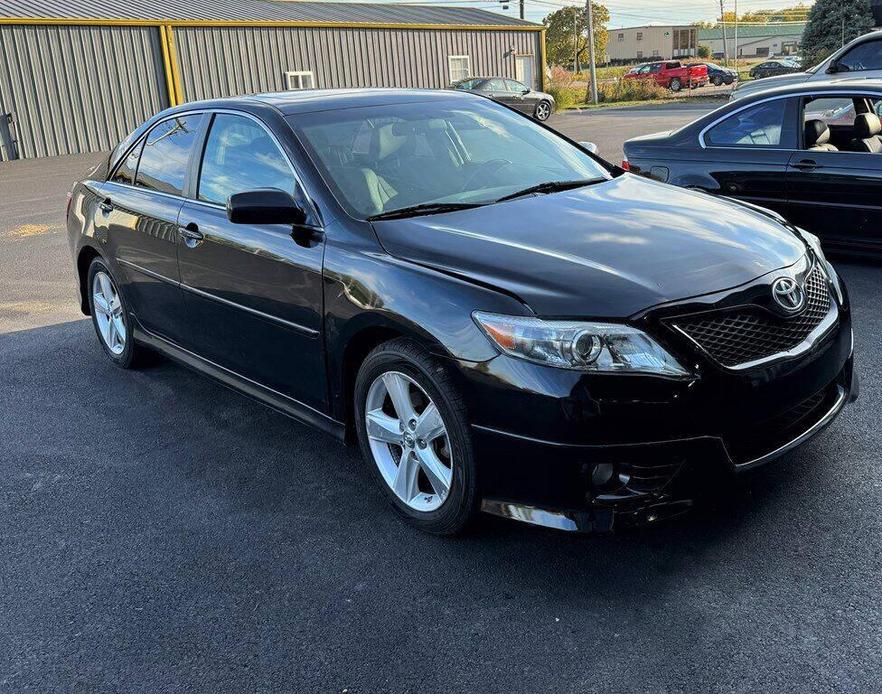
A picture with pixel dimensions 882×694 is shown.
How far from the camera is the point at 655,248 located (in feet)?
10.7

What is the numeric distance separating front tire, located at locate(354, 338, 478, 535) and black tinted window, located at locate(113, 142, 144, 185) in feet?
8.34

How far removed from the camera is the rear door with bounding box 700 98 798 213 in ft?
22.6

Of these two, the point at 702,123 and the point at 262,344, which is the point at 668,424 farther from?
the point at 702,123

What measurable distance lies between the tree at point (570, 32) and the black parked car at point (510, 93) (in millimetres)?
55065

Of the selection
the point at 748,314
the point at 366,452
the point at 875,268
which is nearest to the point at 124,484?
the point at 366,452

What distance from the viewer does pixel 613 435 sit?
9.23 ft

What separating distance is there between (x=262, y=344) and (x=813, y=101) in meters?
5.06

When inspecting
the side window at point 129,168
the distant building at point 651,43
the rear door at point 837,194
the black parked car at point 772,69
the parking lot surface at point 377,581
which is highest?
the distant building at point 651,43

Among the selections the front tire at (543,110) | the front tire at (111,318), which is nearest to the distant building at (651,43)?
the front tire at (543,110)

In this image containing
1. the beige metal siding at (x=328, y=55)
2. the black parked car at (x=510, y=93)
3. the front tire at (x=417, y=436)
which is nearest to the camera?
the front tire at (x=417, y=436)

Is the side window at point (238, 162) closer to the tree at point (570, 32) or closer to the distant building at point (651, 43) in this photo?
the tree at point (570, 32)

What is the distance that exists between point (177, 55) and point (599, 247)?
24153mm

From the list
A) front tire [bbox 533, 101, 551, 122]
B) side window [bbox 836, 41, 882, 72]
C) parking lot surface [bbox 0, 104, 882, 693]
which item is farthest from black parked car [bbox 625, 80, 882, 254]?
front tire [bbox 533, 101, 551, 122]

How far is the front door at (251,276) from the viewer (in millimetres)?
3713
